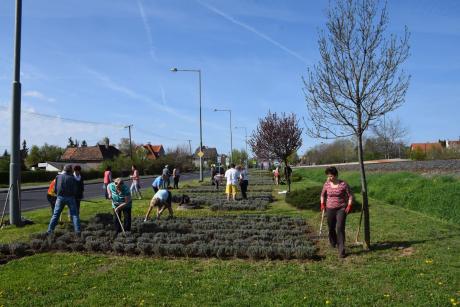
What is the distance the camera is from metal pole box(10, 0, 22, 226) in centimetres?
1360

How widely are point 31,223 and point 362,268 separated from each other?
989cm

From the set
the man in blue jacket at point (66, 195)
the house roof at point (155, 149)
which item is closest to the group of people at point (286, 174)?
the man in blue jacket at point (66, 195)

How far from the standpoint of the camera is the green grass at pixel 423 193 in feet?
52.0

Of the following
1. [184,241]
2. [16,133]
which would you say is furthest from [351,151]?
[184,241]

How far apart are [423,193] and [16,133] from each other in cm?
1453

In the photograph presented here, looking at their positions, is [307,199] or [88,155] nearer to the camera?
[307,199]

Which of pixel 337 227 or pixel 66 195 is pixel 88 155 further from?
pixel 337 227

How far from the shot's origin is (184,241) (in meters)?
10.4

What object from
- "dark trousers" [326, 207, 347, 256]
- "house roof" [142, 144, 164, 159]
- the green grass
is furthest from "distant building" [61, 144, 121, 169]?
"dark trousers" [326, 207, 347, 256]

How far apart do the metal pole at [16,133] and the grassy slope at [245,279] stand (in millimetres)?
4725

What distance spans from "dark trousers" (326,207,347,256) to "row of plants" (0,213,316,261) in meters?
0.48

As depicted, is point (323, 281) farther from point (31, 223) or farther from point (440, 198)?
point (440, 198)

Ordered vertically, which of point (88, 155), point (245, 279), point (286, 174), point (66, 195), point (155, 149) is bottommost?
point (245, 279)

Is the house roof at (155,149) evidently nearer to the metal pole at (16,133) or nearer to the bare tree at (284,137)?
the bare tree at (284,137)
